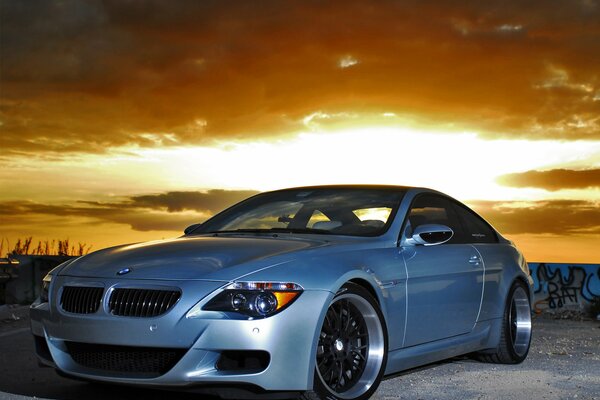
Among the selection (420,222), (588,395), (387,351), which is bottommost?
(588,395)

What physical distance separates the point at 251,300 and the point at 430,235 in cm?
210

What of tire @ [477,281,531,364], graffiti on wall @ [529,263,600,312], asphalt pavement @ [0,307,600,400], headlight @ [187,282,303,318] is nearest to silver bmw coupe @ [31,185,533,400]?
headlight @ [187,282,303,318]

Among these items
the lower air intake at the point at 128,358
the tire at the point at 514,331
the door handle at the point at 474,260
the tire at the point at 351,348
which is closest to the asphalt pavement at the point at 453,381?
the tire at the point at 514,331

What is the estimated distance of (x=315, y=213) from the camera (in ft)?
24.3

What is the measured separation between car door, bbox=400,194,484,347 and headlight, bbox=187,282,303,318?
4.83ft

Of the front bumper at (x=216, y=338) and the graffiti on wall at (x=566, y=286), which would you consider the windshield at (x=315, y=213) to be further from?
the graffiti on wall at (x=566, y=286)

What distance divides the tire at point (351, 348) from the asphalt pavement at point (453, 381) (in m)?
0.39

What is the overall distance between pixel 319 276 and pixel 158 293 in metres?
1.00

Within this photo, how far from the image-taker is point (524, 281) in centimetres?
873

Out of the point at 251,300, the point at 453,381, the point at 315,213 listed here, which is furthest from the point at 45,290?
the point at 453,381

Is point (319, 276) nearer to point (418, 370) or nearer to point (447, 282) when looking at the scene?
point (447, 282)

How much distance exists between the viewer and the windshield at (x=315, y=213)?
6902 mm

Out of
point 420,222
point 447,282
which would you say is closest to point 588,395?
point 447,282

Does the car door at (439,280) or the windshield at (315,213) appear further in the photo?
the windshield at (315,213)
